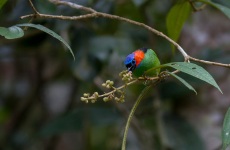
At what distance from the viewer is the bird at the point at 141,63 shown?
1.24m

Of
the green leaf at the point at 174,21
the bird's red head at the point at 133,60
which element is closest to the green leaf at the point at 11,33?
the bird's red head at the point at 133,60

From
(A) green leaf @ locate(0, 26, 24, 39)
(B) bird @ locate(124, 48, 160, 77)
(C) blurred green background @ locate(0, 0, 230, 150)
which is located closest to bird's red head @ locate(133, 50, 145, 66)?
(B) bird @ locate(124, 48, 160, 77)

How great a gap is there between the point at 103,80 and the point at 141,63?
1.30 meters

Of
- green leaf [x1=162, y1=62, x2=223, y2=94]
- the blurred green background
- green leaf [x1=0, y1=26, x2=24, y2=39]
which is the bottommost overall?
green leaf [x1=162, y1=62, x2=223, y2=94]

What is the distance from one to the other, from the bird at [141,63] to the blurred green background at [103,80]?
0.61m

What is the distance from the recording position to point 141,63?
1249 mm

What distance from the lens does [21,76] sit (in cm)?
339

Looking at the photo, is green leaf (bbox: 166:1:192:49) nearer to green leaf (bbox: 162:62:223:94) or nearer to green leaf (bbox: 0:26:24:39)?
green leaf (bbox: 162:62:223:94)

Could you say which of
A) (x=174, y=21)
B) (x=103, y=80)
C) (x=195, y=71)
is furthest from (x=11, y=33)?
(x=103, y=80)

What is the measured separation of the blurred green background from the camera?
2174mm

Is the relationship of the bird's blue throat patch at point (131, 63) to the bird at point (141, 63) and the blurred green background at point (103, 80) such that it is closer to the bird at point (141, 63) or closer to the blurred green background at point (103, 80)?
the bird at point (141, 63)

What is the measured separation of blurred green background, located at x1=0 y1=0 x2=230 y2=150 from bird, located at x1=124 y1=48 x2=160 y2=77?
612 millimetres

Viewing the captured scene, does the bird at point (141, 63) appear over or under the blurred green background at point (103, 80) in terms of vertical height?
under

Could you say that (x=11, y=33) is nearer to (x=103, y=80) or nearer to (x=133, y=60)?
(x=133, y=60)
